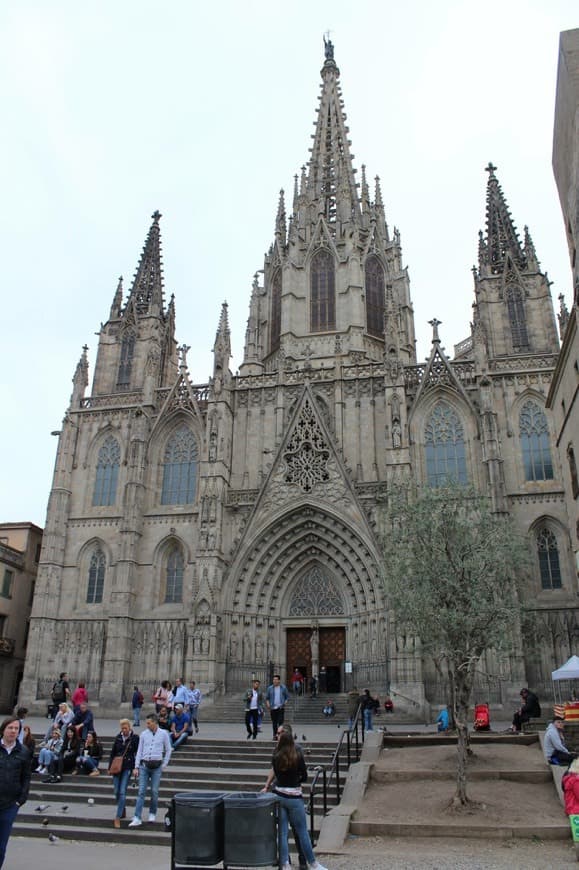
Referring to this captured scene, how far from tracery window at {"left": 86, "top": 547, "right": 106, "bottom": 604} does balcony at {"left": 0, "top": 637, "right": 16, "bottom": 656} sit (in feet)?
22.0

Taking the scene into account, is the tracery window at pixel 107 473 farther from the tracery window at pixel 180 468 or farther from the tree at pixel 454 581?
the tree at pixel 454 581

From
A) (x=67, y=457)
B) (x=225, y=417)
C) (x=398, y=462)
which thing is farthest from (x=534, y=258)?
(x=67, y=457)

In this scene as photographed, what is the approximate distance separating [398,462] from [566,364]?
37.5ft

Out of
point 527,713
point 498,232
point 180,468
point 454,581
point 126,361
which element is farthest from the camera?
point 126,361

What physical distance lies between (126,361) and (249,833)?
34284 millimetres

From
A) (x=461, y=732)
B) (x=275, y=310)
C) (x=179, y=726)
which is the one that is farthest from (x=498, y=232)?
(x=461, y=732)

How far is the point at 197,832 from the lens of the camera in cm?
820

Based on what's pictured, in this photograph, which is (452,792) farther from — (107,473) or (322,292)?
(322,292)

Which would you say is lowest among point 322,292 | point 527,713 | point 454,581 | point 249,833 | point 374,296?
point 249,833

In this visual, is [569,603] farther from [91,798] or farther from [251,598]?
[91,798]

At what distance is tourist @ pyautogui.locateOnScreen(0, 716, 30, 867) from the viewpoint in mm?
7836

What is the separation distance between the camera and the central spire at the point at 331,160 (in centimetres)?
4512

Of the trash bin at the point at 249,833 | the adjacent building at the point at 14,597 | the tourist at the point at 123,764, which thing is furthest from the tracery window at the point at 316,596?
the trash bin at the point at 249,833

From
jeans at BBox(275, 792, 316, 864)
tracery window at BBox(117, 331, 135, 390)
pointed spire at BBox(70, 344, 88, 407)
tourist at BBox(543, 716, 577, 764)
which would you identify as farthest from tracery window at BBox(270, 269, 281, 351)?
jeans at BBox(275, 792, 316, 864)
